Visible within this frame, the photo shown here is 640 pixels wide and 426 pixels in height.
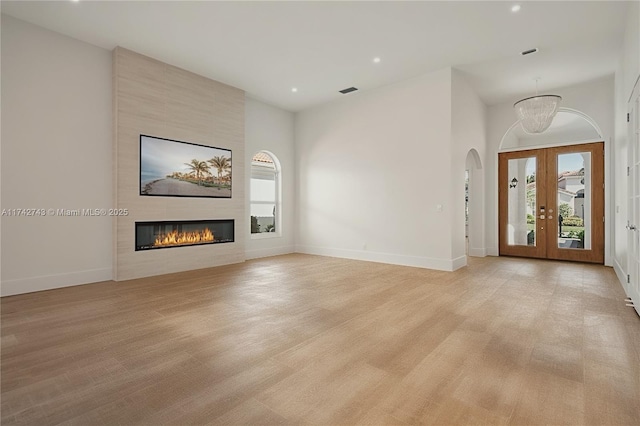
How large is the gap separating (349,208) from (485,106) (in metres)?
4.39

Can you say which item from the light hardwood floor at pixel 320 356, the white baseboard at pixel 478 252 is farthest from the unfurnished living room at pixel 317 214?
the white baseboard at pixel 478 252

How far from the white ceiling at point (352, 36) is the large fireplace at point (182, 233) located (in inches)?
117

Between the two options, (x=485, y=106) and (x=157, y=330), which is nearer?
(x=157, y=330)

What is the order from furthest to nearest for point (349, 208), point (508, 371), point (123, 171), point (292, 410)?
1. point (349, 208)
2. point (123, 171)
3. point (508, 371)
4. point (292, 410)

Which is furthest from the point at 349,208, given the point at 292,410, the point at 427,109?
the point at 292,410

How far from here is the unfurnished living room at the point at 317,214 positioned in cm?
210

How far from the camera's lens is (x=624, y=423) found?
169 cm

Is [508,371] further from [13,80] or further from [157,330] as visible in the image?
[13,80]

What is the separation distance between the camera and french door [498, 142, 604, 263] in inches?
265

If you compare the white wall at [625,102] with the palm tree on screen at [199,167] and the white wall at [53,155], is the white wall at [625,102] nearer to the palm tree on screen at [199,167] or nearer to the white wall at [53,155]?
the palm tree on screen at [199,167]

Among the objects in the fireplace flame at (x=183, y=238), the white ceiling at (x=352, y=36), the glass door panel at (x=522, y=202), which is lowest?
the fireplace flame at (x=183, y=238)

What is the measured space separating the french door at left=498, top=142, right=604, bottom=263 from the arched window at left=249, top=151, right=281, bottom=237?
5.79 metres

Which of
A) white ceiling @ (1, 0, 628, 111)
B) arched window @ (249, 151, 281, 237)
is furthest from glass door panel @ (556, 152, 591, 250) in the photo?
arched window @ (249, 151, 281, 237)

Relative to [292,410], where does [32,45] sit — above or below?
above
